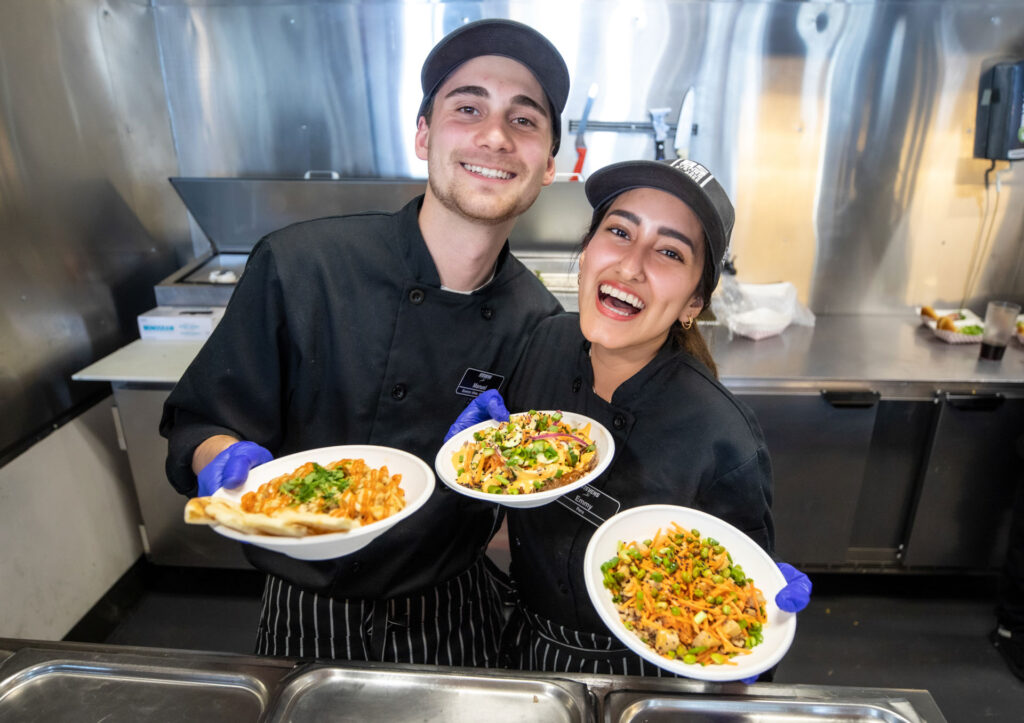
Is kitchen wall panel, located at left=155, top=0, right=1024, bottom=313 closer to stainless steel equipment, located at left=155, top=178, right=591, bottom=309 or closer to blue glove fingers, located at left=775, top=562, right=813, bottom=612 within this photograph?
stainless steel equipment, located at left=155, top=178, right=591, bottom=309

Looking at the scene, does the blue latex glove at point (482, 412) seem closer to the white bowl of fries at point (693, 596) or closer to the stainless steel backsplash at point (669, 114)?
the white bowl of fries at point (693, 596)

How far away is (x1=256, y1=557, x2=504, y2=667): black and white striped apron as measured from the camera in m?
1.65

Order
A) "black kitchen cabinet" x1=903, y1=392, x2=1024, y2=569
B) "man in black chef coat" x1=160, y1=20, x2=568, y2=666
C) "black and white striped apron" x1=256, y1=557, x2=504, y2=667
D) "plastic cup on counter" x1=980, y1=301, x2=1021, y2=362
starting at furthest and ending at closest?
1. "plastic cup on counter" x1=980, y1=301, x2=1021, y2=362
2. "black kitchen cabinet" x1=903, y1=392, x2=1024, y2=569
3. "black and white striped apron" x1=256, y1=557, x2=504, y2=667
4. "man in black chef coat" x1=160, y1=20, x2=568, y2=666

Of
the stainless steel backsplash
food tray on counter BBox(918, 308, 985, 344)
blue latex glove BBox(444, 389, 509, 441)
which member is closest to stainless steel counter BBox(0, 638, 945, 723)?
blue latex glove BBox(444, 389, 509, 441)

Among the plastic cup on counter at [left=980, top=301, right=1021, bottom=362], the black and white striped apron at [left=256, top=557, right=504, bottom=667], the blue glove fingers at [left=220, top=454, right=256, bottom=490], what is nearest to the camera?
the blue glove fingers at [left=220, top=454, right=256, bottom=490]

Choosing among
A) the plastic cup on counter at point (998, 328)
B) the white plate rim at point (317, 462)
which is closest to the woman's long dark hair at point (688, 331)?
the white plate rim at point (317, 462)

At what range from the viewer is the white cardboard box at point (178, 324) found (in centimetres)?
285

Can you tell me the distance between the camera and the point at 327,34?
3.21 metres

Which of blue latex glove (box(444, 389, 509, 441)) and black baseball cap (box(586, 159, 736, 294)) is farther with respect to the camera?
Answer: blue latex glove (box(444, 389, 509, 441))

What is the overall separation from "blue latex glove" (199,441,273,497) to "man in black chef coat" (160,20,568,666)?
292mm

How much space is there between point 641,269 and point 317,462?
82 cm

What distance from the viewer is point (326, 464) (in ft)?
4.23

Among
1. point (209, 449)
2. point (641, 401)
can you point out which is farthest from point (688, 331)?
point (209, 449)

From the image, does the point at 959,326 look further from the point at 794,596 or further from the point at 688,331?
the point at 794,596
